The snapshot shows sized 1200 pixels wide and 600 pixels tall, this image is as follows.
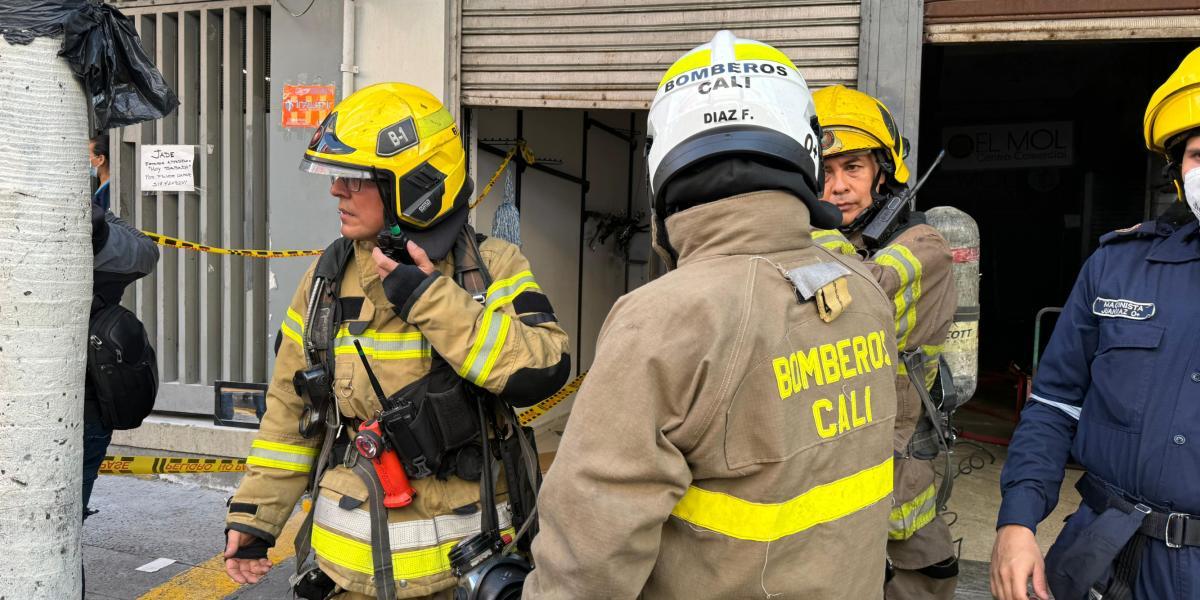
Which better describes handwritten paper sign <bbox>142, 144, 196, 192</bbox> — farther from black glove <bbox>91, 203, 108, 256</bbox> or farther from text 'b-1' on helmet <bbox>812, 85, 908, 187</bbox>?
text 'b-1' on helmet <bbox>812, 85, 908, 187</bbox>

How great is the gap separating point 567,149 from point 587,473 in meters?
6.04

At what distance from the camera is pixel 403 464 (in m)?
2.26

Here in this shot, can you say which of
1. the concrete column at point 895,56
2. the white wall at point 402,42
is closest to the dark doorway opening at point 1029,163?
the concrete column at point 895,56

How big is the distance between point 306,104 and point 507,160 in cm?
136

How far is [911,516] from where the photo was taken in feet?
8.75

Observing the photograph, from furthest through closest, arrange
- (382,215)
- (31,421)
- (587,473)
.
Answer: (382,215)
(31,421)
(587,473)

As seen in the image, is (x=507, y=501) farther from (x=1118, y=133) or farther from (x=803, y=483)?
(x=1118, y=133)

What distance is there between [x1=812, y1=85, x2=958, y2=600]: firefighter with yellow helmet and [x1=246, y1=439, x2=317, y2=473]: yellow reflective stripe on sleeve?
178cm

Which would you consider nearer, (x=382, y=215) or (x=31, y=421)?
(x=31, y=421)

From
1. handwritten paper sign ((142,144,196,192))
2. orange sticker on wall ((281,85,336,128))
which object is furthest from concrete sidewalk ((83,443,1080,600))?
orange sticker on wall ((281,85,336,128))

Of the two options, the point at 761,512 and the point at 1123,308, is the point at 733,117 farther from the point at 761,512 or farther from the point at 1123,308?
the point at 1123,308

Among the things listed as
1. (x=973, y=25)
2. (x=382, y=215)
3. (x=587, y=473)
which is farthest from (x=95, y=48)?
(x=973, y=25)

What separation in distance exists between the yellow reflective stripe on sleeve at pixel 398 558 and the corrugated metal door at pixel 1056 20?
3473 millimetres

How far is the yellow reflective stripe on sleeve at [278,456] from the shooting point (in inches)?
96.1
